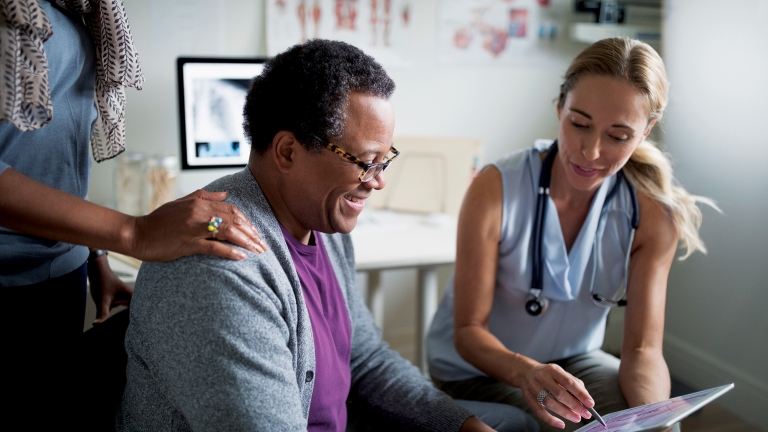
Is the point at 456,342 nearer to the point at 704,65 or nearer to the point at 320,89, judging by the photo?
the point at 320,89

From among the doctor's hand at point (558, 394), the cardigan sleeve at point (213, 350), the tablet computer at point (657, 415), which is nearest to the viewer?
the cardigan sleeve at point (213, 350)

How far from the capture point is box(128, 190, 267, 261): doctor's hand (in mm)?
893

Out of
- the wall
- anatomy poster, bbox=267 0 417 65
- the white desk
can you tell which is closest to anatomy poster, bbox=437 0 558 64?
anatomy poster, bbox=267 0 417 65

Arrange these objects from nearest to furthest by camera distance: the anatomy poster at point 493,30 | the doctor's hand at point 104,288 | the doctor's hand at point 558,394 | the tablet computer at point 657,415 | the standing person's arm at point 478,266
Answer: the tablet computer at point 657,415, the doctor's hand at point 558,394, the doctor's hand at point 104,288, the standing person's arm at point 478,266, the anatomy poster at point 493,30

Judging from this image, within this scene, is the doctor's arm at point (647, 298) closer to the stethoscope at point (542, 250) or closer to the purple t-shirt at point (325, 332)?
the stethoscope at point (542, 250)

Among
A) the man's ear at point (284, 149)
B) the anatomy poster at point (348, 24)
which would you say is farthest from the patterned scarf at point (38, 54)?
the anatomy poster at point (348, 24)

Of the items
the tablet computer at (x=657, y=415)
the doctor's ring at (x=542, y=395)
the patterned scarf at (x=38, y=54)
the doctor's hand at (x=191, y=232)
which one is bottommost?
the doctor's ring at (x=542, y=395)

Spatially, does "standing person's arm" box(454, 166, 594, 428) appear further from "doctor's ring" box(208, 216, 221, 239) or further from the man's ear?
"doctor's ring" box(208, 216, 221, 239)

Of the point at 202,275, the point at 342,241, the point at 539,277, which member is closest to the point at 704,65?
the point at 539,277

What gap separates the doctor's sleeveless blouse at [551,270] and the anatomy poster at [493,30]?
1.13 meters

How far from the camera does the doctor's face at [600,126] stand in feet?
4.33

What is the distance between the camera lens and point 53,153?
1073 mm

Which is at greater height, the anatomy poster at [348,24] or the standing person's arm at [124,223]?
the anatomy poster at [348,24]

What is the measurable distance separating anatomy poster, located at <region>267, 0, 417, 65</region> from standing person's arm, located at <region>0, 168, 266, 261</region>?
4.83 ft
